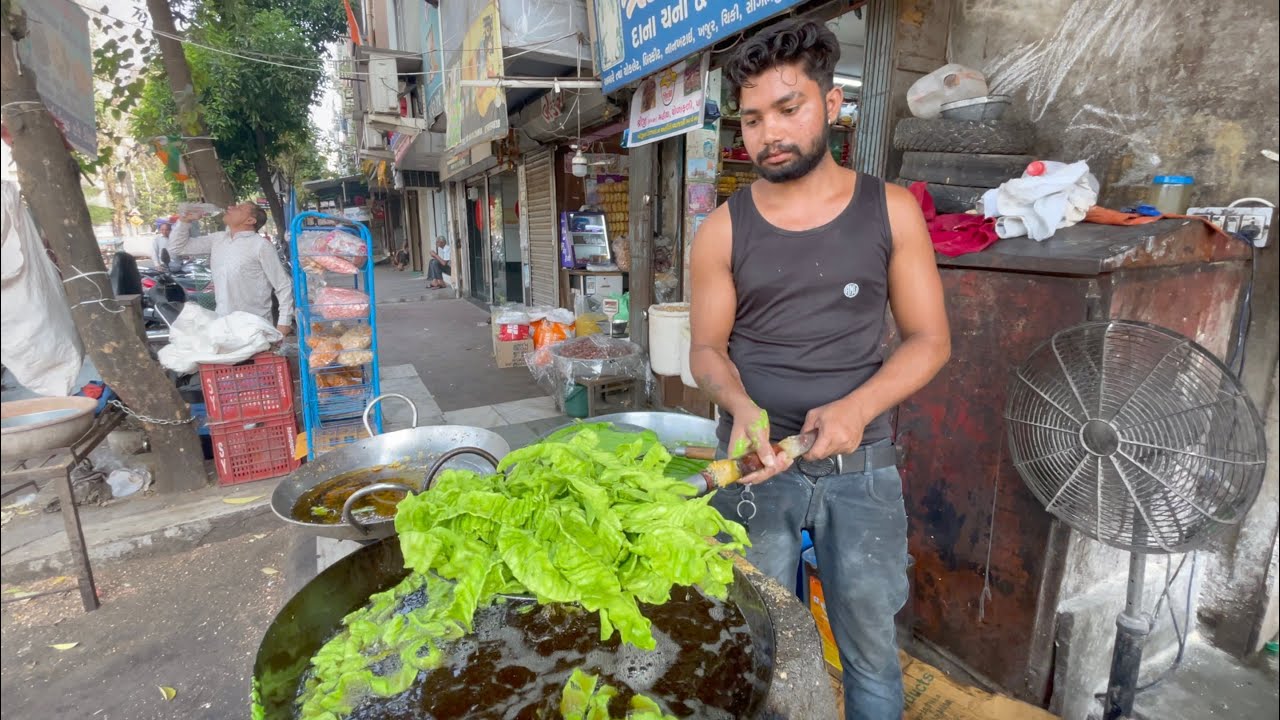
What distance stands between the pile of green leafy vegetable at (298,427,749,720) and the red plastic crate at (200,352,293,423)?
395 cm

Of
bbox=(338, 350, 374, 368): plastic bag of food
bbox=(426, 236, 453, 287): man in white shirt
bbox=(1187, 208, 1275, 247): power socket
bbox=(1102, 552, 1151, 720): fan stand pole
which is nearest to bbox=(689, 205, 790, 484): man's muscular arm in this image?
bbox=(1102, 552, 1151, 720): fan stand pole

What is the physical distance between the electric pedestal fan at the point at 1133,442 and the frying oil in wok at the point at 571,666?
1369 mm

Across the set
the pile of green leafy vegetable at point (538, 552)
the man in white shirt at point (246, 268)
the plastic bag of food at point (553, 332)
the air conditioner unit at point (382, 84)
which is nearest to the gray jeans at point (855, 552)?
the pile of green leafy vegetable at point (538, 552)

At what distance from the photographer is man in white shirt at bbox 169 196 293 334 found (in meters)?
5.67

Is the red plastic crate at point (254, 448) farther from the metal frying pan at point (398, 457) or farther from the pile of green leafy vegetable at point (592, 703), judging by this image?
the pile of green leafy vegetable at point (592, 703)

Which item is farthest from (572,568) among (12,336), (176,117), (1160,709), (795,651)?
(176,117)

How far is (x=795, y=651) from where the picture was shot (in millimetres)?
1631

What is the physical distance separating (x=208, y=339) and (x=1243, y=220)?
6.22 meters

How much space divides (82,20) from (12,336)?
727mm

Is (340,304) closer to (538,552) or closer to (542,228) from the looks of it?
(538,552)

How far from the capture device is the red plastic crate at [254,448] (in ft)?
16.1

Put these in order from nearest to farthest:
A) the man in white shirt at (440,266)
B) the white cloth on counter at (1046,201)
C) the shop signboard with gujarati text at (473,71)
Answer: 1. the white cloth on counter at (1046,201)
2. the shop signboard with gujarati text at (473,71)
3. the man in white shirt at (440,266)

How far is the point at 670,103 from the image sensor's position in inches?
211

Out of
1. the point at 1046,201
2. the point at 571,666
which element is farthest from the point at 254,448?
the point at 1046,201
